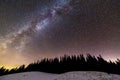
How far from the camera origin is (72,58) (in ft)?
65.6

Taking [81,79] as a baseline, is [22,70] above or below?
above

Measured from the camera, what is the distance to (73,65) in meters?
18.7

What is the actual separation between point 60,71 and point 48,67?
168cm

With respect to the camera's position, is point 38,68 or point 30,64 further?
point 30,64

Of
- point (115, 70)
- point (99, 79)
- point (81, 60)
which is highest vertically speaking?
point (81, 60)

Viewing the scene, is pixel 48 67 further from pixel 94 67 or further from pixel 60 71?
pixel 94 67

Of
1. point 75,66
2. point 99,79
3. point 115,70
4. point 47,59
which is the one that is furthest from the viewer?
point 47,59

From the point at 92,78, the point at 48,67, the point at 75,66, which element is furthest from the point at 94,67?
the point at 48,67

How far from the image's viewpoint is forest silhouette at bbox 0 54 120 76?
17.5 m

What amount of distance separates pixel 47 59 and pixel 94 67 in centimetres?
617

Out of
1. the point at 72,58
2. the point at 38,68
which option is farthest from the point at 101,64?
the point at 38,68

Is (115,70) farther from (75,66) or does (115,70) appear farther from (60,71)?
(60,71)

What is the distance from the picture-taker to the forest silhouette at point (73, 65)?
17544 mm

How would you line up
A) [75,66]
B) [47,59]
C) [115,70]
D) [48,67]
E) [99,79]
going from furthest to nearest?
[47,59], [48,67], [75,66], [115,70], [99,79]
